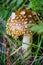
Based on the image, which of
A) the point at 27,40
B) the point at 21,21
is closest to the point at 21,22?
the point at 21,21

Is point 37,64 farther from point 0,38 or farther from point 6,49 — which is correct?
point 0,38

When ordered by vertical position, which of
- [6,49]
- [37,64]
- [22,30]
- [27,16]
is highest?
[27,16]

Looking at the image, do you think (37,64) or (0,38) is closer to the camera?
(37,64)

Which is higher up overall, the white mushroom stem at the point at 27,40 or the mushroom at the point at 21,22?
the mushroom at the point at 21,22

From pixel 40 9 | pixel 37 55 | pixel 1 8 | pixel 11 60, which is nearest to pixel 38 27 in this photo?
pixel 40 9

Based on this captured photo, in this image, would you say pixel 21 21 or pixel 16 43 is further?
pixel 16 43

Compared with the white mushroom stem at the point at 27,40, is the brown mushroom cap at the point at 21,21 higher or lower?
higher

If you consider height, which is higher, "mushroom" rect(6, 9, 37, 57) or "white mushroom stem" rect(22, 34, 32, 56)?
"mushroom" rect(6, 9, 37, 57)

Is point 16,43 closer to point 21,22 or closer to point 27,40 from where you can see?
point 27,40
